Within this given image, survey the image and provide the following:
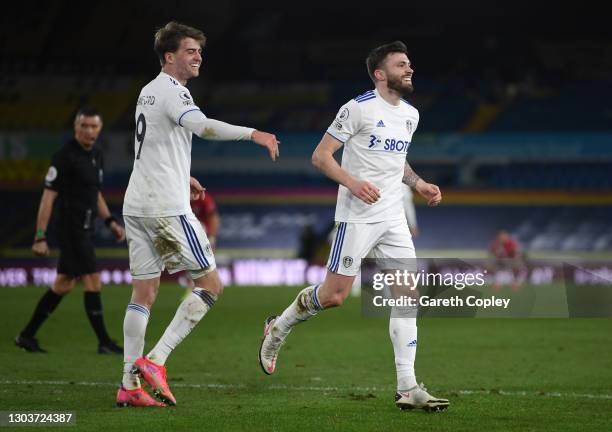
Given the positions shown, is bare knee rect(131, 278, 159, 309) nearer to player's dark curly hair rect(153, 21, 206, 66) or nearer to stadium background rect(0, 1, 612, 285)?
player's dark curly hair rect(153, 21, 206, 66)

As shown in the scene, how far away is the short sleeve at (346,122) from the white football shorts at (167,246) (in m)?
1.11

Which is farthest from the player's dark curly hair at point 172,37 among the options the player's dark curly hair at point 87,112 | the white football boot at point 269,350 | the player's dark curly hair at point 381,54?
the player's dark curly hair at point 87,112

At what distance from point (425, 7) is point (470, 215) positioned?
12.9 metres

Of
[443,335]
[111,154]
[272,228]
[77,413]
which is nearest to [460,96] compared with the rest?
[272,228]

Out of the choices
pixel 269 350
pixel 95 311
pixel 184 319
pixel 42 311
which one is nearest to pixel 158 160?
pixel 184 319

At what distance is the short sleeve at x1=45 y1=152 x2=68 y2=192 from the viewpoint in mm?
10047

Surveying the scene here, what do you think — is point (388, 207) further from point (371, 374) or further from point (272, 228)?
point (272, 228)

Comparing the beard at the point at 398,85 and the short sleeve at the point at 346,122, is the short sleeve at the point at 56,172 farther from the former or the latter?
the beard at the point at 398,85

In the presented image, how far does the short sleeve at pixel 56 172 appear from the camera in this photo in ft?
33.0

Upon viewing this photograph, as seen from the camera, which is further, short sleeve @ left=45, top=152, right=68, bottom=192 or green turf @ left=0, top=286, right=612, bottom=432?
short sleeve @ left=45, top=152, right=68, bottom=192

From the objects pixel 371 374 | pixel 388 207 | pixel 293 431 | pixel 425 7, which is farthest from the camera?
pixel 425 7

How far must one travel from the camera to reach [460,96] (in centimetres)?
3828

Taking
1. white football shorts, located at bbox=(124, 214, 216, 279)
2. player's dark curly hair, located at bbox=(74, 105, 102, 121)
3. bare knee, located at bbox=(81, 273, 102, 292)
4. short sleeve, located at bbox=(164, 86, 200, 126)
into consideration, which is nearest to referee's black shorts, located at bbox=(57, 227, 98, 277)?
bare knee, located at bbox=(81, 273, 102, 292)

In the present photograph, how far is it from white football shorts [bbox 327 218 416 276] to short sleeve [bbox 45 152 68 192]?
3.86 meters
